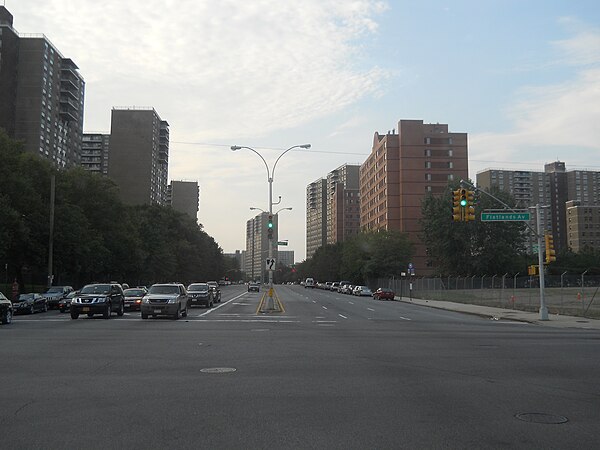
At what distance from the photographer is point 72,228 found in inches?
2024

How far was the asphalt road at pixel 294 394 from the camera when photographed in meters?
6.71

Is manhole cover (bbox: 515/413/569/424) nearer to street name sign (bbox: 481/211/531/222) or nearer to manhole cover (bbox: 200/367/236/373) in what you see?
manhole cover (bbox: 200/367/236/373)

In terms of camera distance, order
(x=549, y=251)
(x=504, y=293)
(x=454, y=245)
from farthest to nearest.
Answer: (x=454, y=245) → (x=504, y=293) → (x=549, y=251)

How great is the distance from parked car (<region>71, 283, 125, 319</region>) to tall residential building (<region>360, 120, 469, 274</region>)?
316 feet

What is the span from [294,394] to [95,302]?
20.9 metres

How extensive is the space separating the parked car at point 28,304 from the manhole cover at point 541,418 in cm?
3072

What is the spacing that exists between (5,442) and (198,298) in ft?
109

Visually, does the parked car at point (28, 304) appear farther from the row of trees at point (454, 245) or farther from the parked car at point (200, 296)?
the row of trees at point (454, 245)

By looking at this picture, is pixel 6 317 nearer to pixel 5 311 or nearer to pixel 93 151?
pixel 5 311

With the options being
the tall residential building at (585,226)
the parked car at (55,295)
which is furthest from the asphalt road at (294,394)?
the tall residential building at (585,226)

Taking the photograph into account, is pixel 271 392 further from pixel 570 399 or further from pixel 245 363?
pixel 570 399

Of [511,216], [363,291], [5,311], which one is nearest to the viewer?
[5,311]

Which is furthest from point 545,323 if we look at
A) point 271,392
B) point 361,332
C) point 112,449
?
point 112,449

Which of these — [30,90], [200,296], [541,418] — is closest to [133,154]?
[30,90]
